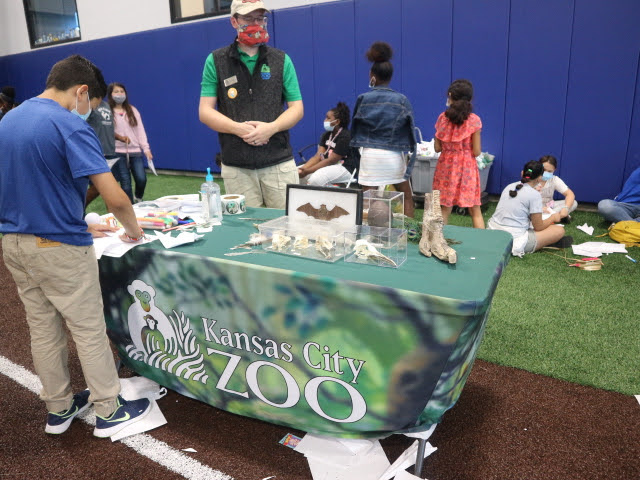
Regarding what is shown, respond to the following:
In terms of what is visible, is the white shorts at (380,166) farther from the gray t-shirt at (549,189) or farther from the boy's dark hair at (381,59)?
the gray t-shirt at (549,189)

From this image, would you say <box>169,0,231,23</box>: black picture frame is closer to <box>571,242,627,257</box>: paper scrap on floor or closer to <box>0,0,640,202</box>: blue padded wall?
<box>0,0,640,202</box>: blue padded wall

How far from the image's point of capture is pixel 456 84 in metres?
4.02

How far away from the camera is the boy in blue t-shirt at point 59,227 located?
5.69ft

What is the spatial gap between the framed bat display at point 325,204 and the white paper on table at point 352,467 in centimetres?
92

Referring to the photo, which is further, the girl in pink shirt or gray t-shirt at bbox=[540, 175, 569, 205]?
the girl in pink shirt

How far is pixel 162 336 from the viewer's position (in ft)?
7.02

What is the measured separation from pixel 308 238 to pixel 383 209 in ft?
1.09

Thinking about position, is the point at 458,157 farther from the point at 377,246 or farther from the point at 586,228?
the point at 377,246

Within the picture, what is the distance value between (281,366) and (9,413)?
140 centimetres

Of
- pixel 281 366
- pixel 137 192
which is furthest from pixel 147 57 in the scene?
pixel 281 366

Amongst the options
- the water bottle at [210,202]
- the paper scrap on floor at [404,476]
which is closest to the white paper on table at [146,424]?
the water bottle at [210,202]

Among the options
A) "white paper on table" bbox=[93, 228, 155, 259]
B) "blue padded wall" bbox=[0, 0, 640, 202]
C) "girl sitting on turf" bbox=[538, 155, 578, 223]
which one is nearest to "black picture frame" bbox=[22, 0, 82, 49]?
"blue padded wall" bbox=[0, 0, 640, 202]

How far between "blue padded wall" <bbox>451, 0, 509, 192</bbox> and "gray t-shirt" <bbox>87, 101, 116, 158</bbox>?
409cm

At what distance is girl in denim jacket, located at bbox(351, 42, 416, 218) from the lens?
3932 mm
